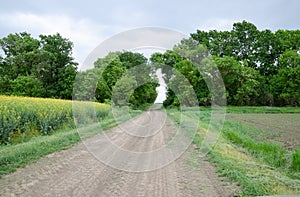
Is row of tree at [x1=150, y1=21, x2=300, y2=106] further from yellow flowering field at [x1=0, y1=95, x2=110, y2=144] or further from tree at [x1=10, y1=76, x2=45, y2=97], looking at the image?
tree at [x1=10, y1=76, x2=45, y2=97]

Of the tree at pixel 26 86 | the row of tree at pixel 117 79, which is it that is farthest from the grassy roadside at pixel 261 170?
the tree at pixel 26 86

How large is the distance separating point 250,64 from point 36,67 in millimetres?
38085

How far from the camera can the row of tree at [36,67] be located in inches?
1566

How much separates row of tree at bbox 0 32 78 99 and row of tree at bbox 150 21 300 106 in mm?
21225

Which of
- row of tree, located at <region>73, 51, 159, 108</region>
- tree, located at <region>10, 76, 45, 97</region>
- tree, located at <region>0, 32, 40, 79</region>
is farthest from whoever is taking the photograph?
tree, located at <region>0, 32, 40, 79</region>

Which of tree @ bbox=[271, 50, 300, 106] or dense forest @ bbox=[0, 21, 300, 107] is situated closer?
dense forest @ bbox=[0, 21, 300, 107]

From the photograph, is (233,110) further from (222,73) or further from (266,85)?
(266,85)

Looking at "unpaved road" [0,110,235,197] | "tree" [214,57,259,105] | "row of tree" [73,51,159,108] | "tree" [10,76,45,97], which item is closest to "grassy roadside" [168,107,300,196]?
"unpaved road" [0,110,235,197]

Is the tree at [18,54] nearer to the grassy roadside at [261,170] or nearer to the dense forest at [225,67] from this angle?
the dense forest at [225,67]

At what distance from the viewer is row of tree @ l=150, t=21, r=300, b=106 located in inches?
1549

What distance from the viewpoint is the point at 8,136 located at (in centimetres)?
941

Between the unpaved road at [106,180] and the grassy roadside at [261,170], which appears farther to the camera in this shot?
the grassy roadside at [261,170]

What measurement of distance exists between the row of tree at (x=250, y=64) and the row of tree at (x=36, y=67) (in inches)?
836

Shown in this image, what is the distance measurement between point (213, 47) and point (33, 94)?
109 ft
